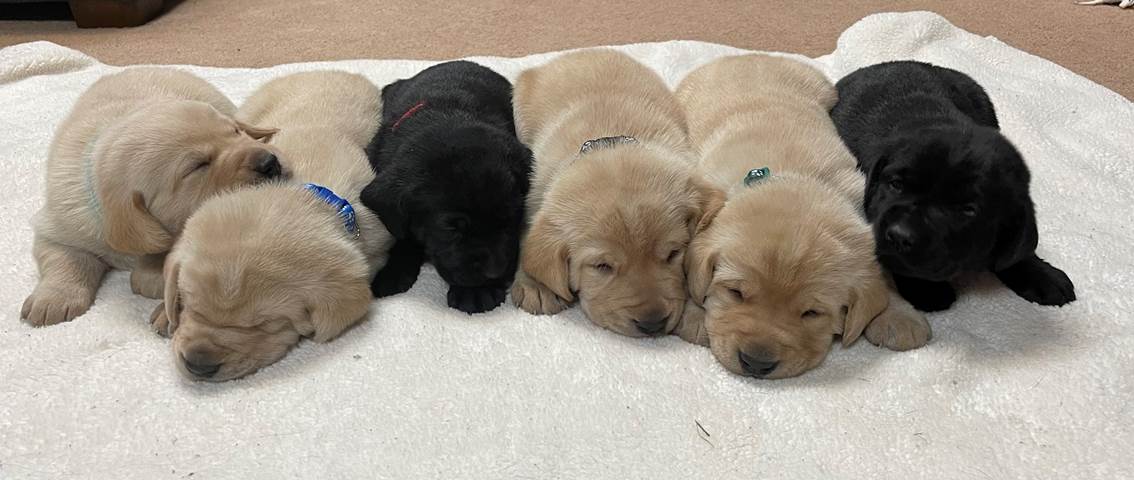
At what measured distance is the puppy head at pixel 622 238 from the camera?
8.92 feet

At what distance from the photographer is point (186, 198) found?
2.94m

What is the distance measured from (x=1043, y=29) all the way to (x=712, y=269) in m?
5.70

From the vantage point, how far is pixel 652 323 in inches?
107

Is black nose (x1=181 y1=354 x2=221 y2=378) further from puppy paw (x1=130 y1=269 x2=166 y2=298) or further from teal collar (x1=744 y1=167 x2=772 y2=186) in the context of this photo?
teal collar (x1=744 y1=167 x2=772 y2=186)

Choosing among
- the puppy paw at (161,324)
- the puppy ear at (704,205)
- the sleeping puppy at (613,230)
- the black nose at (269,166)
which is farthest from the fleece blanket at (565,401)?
the black nose at (269,166)

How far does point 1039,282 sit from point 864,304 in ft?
2.79

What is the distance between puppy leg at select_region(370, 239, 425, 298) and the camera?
3.08 m

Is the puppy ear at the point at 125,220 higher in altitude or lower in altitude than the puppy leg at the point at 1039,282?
higher

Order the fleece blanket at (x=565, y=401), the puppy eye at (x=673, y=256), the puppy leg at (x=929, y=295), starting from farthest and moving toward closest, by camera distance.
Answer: the puppy leg at (x=929, y=295)
the puppy eye at (x=673, y=256)
the fleece blanket at (x=565, y=401)

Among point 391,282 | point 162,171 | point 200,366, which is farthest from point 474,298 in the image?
point 162,171

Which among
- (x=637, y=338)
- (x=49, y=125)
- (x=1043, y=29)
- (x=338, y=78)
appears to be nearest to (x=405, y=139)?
(x=338, y=78)

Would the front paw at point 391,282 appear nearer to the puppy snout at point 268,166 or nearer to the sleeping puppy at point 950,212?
the puppy snout at point 268,166

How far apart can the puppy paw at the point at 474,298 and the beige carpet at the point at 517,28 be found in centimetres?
400

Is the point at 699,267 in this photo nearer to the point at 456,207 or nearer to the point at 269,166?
the point at 456,207
